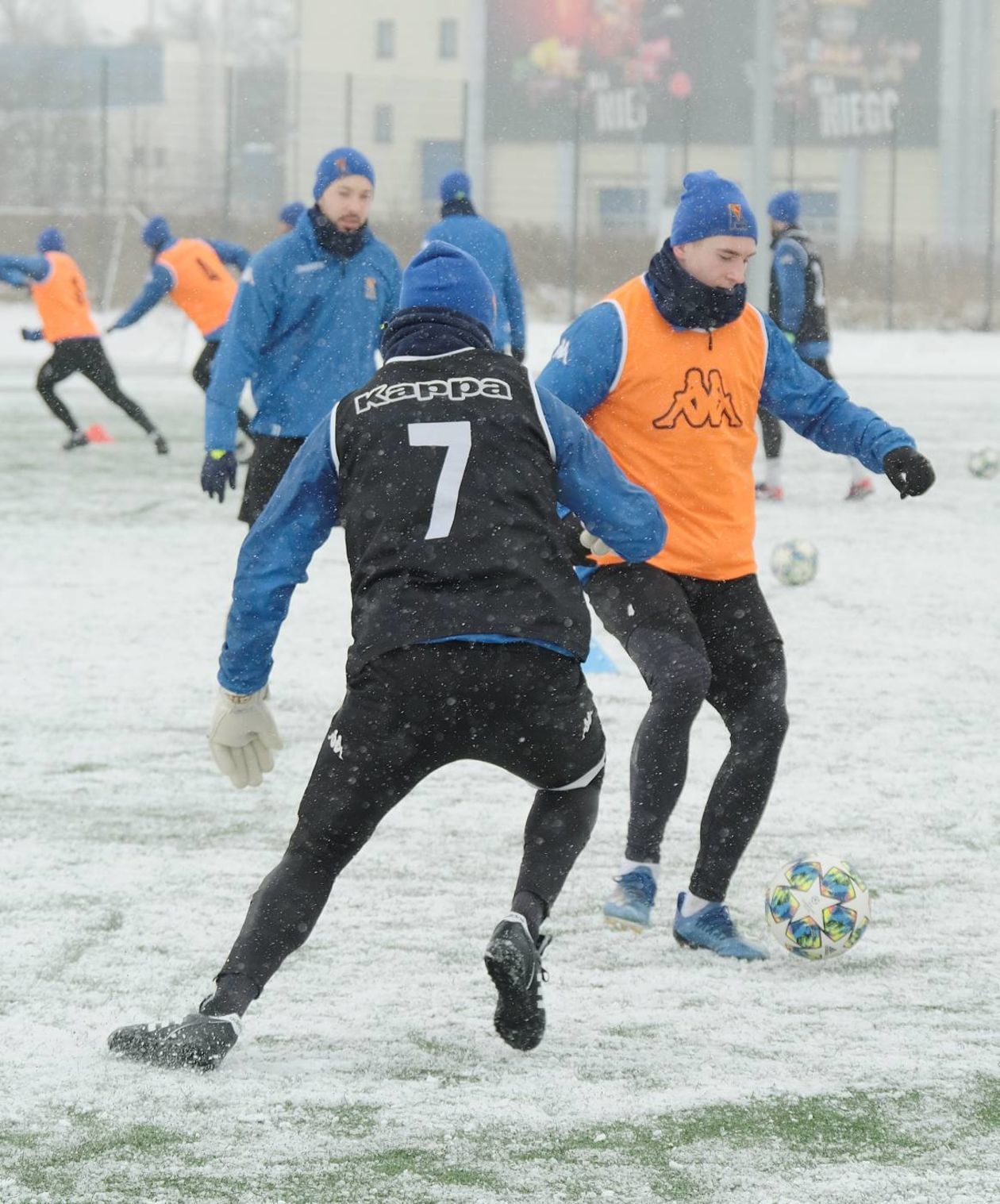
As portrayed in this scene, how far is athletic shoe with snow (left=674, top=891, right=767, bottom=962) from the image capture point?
466cm

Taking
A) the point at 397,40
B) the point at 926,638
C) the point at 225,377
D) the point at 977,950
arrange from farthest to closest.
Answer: the point at 397,40, the point at 926,638, the point at 225,377, the point at 977,950

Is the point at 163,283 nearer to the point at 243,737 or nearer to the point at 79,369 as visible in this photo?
the point at 79,369

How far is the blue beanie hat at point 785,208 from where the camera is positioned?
43.5 feet

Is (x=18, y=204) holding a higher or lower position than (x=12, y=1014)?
higher

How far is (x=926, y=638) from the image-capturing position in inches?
348

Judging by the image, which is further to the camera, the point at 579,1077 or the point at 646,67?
the point at 646,67

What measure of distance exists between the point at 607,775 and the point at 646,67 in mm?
51181

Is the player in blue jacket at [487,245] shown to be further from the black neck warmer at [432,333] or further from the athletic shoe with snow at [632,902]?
the black neck warmer at [432,333]

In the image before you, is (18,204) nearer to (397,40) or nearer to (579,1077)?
(397,40)

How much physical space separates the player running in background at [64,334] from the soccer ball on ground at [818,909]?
11.9 meters

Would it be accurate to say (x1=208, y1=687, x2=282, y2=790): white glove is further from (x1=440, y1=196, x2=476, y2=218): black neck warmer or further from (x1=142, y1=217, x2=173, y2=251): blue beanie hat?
(x1=142, y1=217, x2=173, y2=251): blue beanie hat

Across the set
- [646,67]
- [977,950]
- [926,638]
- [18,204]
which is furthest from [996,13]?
[977,950]

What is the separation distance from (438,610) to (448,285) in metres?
0.67

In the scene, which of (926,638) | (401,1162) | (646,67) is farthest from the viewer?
(646,67)
